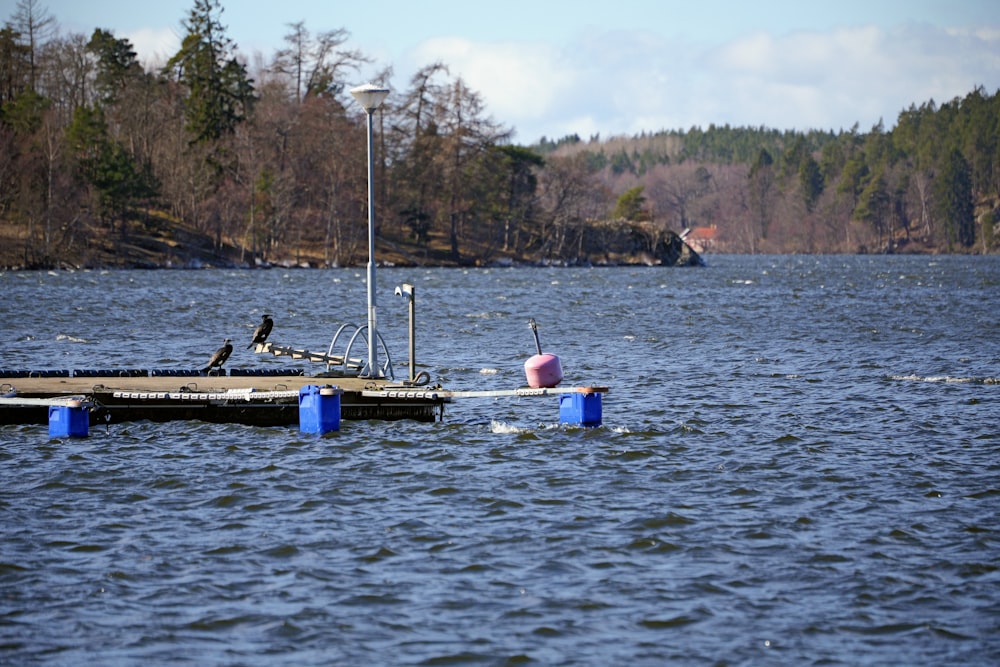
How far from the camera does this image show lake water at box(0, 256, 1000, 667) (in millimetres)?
10812

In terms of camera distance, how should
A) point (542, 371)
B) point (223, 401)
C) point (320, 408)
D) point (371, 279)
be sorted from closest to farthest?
point (320, 408) → point (223, 401) → point (542, 371) → point (371, 279)

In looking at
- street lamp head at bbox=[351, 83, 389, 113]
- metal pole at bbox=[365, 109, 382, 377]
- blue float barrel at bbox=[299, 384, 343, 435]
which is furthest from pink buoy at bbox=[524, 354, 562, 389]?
street lamp head at bbox=[351, 83, 389, 113]

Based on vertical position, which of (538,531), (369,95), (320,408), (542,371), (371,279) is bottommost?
(538,531)

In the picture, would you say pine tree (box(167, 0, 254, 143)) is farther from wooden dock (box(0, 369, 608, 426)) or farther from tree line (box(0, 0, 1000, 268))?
wooden dock (box(0, 369, 608, 426))

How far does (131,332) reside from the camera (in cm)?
4012

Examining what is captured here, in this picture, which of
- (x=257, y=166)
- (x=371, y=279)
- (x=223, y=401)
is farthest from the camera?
(x=257, y=166)

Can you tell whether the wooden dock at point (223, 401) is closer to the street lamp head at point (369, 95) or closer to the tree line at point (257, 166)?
the street lamp head at point (369, 95)

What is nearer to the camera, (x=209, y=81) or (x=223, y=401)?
(x=223, y=401)

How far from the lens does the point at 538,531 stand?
1424 cm

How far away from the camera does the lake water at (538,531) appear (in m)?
10.8

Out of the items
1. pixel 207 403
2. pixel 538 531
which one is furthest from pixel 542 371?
pixel 538 531

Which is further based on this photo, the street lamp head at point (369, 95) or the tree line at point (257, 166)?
the tree line at point (257, 166)

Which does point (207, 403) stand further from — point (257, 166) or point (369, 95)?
point (257, 166)

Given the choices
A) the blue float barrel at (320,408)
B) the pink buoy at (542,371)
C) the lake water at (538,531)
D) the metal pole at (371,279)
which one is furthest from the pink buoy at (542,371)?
the blue float barrel at (320,408)
